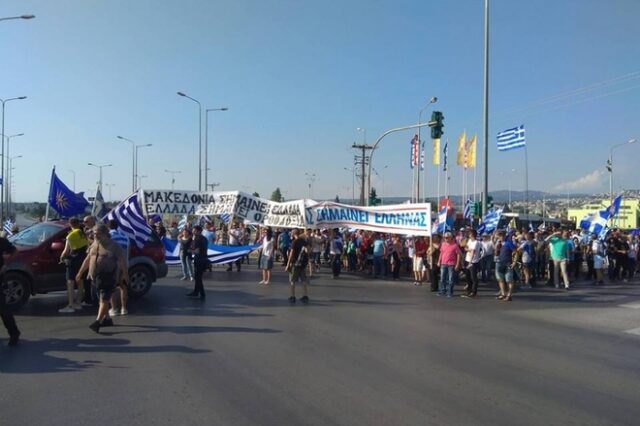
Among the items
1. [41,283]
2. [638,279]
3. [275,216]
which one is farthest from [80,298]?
[638,279]

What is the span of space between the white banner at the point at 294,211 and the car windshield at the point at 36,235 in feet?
25.3

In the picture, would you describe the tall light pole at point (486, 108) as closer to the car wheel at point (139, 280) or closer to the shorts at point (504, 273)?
the shorts at point (504, 273)

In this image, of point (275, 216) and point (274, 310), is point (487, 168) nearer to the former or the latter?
point (275, 216)

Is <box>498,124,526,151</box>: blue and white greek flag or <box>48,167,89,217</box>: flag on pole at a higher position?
<box>498,124,526,151</box>: blue and white greek flag

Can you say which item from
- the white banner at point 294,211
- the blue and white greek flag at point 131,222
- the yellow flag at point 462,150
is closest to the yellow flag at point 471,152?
the yellow flag at point 462,150

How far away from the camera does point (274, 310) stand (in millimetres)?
11000

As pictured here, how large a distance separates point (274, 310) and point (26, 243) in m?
5.28

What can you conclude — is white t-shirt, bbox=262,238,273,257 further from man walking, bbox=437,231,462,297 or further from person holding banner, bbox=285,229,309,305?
man walking, bbox=437,231,462,297

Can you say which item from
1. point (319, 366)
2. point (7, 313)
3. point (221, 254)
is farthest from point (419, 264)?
point (7, 313)

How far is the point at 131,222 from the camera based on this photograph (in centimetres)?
1268

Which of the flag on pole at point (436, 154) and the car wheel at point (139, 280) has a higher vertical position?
the flag on pole at point (436, 154)

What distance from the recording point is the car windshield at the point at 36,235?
1101 cm

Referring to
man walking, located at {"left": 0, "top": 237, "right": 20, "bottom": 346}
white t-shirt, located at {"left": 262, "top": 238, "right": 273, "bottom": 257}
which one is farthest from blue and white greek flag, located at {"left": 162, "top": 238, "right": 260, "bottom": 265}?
man walking, located at {"left": 0, "top": 237, "right": 20, "bottom": 346}

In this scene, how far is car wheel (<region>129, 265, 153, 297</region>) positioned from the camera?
12.1m
